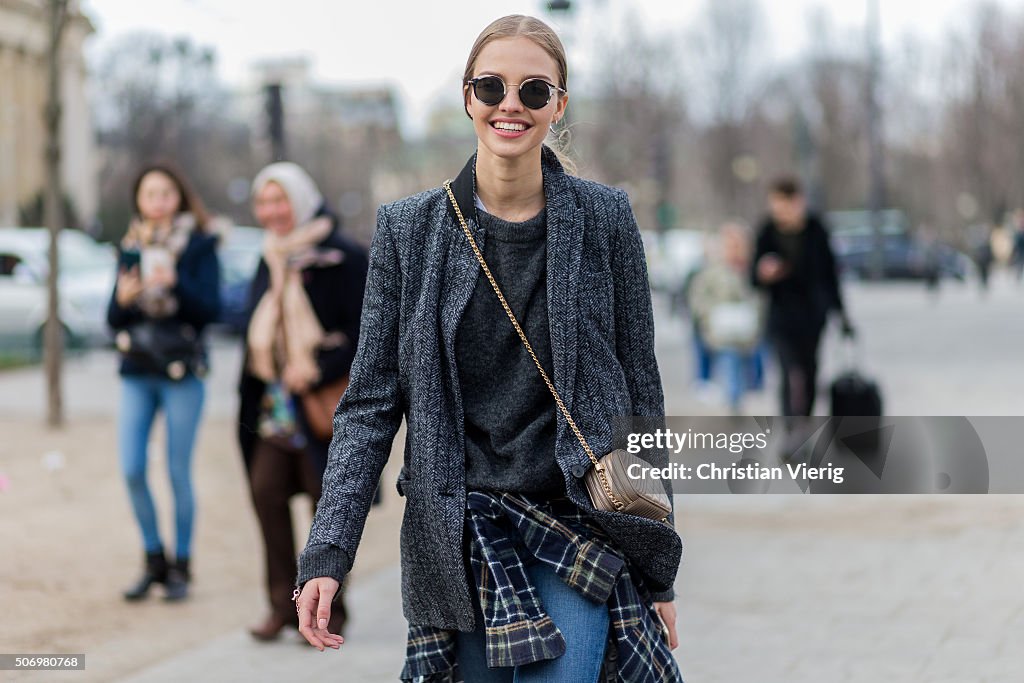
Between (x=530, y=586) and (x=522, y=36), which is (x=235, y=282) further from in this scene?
(x=530, y=586)

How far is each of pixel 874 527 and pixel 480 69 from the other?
225 inches

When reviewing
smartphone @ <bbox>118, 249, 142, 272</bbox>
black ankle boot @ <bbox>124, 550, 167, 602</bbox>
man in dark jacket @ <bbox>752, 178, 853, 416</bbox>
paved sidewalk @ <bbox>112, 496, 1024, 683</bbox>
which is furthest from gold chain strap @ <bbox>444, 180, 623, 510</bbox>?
man in dark jacket @ <bbox>752, 178, 853, 416</bbox>

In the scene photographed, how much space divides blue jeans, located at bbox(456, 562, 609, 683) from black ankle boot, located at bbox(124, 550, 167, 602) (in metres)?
4.18

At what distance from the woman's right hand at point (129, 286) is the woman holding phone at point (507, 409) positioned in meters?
4.01

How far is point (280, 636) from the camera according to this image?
5797 millimetres

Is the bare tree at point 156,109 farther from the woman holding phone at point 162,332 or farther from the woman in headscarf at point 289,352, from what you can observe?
the woman in headscarf at point 289,352

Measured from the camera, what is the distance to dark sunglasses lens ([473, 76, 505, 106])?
2652 mm

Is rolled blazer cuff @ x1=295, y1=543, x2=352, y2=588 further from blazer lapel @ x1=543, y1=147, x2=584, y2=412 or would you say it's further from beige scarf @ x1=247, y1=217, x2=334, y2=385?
beige scarf @ x1=247, y1=217, x2=334, y2=385

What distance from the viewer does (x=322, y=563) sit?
2.58 meters

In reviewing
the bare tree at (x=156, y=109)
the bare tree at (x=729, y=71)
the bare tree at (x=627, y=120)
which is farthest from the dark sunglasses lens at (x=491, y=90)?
the bare tree at (x=729, y=71)

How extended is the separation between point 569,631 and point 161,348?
4.20 m

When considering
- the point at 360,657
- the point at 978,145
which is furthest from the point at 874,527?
the point at 978,145

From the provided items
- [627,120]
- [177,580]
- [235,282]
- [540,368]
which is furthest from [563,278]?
[627,120]

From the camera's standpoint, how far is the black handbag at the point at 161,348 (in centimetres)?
642
